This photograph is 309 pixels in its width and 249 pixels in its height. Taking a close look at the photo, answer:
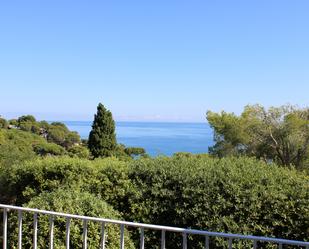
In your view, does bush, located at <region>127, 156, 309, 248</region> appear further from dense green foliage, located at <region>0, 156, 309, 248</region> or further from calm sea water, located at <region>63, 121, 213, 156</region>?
calm sea water, located at <region>63, 121, 213, 156</region>

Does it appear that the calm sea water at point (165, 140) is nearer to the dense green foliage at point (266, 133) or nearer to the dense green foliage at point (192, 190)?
the dense green foliage at point (192, 190)

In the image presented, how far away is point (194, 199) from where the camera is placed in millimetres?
5285

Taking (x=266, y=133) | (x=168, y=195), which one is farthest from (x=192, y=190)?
(x=266, y=133)

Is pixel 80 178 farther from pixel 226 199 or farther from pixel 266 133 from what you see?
pixel 266 133

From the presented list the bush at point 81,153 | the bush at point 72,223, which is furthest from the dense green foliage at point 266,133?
the bush at point 72,223

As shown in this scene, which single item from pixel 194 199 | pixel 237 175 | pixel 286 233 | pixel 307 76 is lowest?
pixel 286 233

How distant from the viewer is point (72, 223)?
4.15m

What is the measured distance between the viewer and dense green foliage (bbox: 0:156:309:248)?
5098 mm

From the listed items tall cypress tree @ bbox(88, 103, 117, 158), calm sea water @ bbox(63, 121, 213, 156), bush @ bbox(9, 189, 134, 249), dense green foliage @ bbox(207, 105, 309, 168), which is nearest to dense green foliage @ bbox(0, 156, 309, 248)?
bush @ bbox(9, 189, 134, 249)

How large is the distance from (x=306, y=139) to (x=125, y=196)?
1881cm

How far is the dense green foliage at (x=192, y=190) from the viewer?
5.10 m

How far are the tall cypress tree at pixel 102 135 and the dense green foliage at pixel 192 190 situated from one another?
13.6 meters

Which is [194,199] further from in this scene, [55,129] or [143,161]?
[55,129]

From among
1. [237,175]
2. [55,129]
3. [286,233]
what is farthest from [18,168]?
[55,129]
